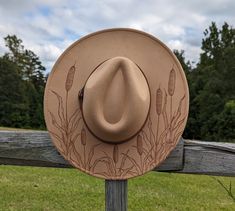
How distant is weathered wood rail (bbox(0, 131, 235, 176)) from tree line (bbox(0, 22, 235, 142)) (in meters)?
25.0

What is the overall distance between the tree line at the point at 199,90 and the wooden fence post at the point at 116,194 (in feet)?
82.4

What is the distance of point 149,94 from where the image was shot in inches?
51.4

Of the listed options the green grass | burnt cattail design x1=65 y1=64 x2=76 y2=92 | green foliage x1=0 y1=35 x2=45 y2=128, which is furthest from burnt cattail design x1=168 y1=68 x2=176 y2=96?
green foliage x1=0 y1=35 x2=45 y2=128

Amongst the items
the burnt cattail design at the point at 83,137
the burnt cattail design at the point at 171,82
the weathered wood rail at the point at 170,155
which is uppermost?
the burnt cattail design at the point at 171,82

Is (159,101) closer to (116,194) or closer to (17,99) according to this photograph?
(116,194)

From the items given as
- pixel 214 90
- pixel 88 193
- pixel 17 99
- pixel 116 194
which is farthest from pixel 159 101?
pixel 17 99

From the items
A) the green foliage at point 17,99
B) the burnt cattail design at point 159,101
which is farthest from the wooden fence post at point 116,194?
the green foliage at point 17,99

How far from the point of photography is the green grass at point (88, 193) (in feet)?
11.8

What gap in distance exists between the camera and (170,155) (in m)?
1.42

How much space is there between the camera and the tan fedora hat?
1.32 m

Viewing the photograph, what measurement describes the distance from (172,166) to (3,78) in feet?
106

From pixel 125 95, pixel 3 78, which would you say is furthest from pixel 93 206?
pixel 3 78

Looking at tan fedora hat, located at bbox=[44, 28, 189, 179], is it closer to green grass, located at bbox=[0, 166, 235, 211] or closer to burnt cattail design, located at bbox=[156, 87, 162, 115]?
burnt cattail design, located at bbox=[156, 87, 162, 115]

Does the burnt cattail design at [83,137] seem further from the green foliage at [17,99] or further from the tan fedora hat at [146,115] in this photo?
the green foliage at [17,99]
